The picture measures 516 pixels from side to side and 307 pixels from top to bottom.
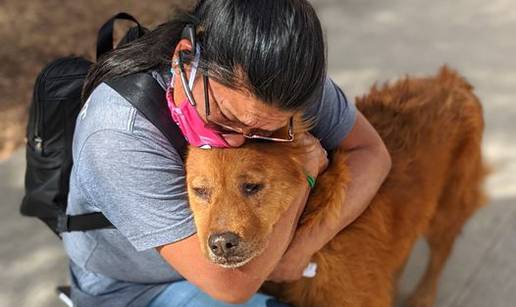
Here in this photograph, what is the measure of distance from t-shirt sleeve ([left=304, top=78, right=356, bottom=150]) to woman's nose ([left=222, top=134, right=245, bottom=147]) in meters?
0.35

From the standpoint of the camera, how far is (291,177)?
2.03m

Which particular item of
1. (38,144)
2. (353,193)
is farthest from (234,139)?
(38,144)

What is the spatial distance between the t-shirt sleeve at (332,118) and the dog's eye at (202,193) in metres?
0.45

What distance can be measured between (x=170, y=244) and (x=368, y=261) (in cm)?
83

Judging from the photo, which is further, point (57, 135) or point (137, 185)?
point (57, 135)

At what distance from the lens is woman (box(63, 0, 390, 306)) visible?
1668 mm

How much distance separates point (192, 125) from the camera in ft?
6.03

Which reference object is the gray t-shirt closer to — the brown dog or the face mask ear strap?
the brown dog

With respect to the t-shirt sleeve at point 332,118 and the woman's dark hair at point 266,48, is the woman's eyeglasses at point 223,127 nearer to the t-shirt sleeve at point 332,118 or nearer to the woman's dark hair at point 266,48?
the woman's dark hair at point 266,48

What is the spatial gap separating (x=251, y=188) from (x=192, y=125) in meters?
0.26

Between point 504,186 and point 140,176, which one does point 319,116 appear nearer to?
point 140,176

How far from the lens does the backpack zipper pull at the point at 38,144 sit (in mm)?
2389

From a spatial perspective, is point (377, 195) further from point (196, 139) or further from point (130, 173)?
point (130, 173)

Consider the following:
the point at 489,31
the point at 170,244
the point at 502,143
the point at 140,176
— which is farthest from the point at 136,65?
the point at 489,31
